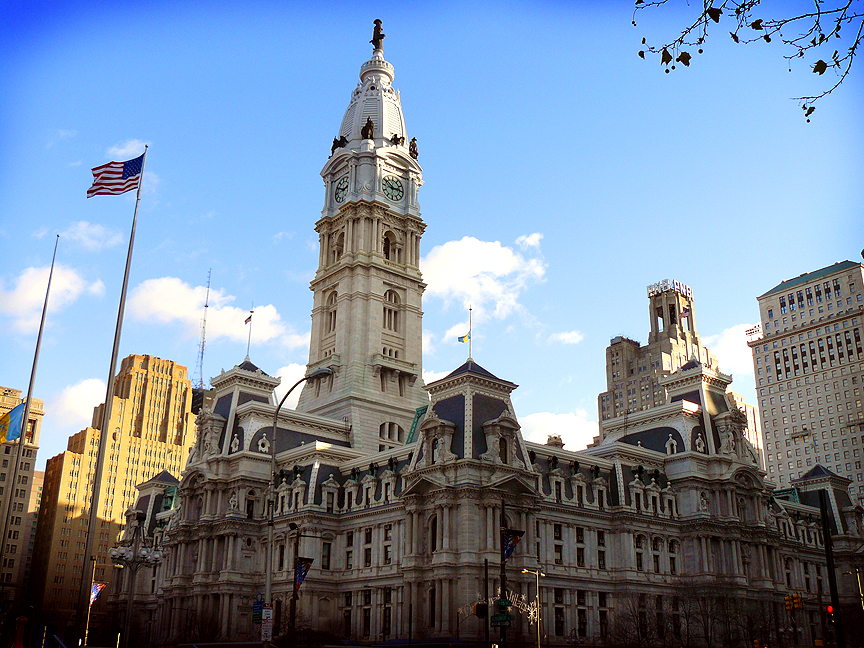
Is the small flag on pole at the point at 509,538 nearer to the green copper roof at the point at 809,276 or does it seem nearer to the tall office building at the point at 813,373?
the tall office building at the point at 813,373

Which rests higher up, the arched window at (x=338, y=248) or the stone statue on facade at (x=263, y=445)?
the arched window at (x=338, y=248)

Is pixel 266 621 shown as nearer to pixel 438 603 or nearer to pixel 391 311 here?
pixel 438 603

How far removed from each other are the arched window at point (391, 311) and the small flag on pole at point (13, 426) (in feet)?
236

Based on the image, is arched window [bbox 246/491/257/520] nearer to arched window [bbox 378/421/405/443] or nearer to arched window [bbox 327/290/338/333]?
arched window [bbox 378/421/405/443]

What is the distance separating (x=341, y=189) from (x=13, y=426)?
280 feet

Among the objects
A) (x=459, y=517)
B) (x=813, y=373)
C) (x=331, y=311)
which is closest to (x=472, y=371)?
(x=459, y=517)

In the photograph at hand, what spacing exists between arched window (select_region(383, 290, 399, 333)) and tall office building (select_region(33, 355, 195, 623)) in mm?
71248

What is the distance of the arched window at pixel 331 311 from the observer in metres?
126

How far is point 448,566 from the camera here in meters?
78.2

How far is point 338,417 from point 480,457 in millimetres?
35533

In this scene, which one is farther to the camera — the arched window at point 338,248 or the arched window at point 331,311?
the arched window at point 338,248

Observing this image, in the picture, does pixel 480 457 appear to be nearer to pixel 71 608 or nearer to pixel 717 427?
pixel 717 427

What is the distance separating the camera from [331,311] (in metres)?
127

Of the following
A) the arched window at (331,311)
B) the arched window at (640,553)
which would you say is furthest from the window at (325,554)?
the arched window at (331,311)
